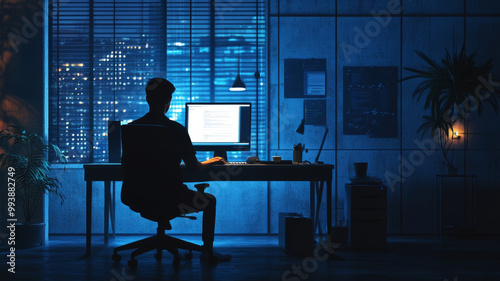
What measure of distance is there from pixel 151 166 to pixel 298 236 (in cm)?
147

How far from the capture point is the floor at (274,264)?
3.13m

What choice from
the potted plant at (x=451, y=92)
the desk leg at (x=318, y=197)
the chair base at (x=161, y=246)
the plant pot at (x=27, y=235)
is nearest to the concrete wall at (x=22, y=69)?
the plant pot at (x=27, y=235)

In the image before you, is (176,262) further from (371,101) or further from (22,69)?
(371,101)

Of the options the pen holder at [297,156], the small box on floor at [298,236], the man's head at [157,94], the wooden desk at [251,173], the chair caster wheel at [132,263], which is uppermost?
the man's head at [157,94]

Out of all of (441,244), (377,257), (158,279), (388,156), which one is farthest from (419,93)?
(158,279)

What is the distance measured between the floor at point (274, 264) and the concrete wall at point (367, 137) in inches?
23.3

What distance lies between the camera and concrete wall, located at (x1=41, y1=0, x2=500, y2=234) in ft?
16.4

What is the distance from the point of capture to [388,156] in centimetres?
504

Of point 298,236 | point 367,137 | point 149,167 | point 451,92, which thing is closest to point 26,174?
point 149,167

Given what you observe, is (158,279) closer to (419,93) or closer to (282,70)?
(282,70)

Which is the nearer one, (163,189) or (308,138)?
(163,189)

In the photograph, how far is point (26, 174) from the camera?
4160mm

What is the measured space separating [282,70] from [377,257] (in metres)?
2.32

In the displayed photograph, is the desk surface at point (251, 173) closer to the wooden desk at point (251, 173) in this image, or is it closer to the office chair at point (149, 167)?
the wooden desk at point (251, 173)
